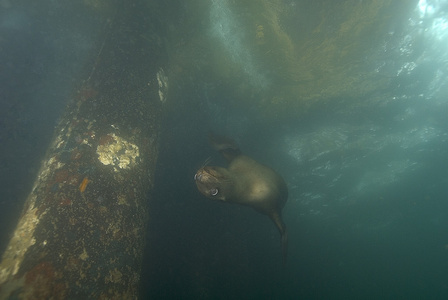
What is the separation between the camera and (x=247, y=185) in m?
4.91

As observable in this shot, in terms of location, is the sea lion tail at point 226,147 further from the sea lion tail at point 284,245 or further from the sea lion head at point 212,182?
the sea lion tail at point 284,245

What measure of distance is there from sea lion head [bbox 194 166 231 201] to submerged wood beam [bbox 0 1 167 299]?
1.14 meters

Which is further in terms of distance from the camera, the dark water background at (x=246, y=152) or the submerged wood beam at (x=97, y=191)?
the dark water background at (x=246, y=152)

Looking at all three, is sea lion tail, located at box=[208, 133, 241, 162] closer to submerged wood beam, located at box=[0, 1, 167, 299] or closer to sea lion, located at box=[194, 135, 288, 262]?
sea lion, located at box=[194, 135, 288, 262]

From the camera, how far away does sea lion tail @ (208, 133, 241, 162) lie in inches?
235

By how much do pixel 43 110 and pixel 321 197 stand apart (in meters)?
20.7

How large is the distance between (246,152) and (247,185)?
750 centimetres

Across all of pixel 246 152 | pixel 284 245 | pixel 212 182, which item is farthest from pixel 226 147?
pixel 246 152

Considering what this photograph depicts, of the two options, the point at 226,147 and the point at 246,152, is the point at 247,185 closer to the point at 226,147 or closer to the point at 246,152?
the point at 226,147

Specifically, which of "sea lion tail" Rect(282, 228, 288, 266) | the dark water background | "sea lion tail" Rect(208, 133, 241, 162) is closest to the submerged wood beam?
"sea lion tail" Rect(208, 133, 241, 162)

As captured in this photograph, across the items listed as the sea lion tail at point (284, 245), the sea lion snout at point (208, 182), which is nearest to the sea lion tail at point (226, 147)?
the sea lion tail at point (284, 245)

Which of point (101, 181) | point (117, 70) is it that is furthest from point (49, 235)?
point (117, 70)

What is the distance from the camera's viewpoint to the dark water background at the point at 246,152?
6.20 meters

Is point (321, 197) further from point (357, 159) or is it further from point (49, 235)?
point (49, 235)
